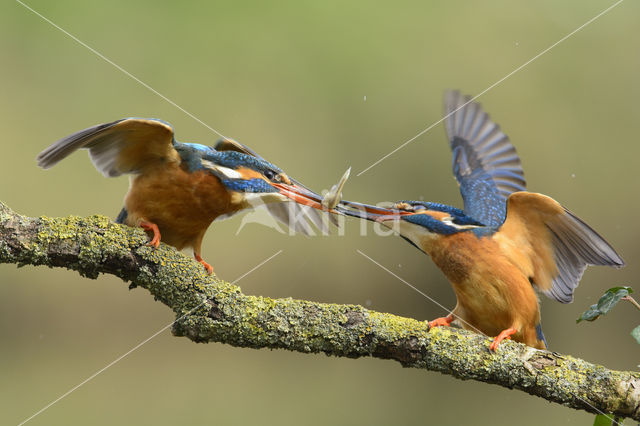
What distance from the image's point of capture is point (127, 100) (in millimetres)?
7820

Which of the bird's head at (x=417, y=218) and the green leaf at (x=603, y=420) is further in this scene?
the bird's head at (x=417, y=218)

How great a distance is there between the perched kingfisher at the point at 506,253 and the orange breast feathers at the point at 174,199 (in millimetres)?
586

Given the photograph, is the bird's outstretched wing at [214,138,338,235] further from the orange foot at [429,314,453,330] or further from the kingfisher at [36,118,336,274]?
the orange foot at [429,314,453,330]

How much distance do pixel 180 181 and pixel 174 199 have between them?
3.3 inches

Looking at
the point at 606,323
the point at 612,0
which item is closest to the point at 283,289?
the point at 606,323

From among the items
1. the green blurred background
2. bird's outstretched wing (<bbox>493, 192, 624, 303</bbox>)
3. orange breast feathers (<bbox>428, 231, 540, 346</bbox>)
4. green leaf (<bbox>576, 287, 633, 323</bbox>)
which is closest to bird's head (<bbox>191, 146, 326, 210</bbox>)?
orange breast feathers (<bbox>428, 231, 540, 346</bbox>)

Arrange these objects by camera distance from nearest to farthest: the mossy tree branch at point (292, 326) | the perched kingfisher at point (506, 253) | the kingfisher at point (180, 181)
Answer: the mossy tree branch at point (292, 326), the perched kingfisher at point (506, 253), the kingfisher at point (180, 181)

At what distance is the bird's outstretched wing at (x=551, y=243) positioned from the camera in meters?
2.78

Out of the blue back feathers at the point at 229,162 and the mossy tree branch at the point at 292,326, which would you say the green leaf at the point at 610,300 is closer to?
the mossy tree branch at the point at 292,326

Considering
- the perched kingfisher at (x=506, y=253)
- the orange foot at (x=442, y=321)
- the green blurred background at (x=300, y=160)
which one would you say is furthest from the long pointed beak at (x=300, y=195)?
the green blurred background at (x=300, y=160)

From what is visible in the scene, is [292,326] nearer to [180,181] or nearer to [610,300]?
[180,181]

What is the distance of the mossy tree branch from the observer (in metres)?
2.21

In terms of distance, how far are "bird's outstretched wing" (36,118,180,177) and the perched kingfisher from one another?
85cm

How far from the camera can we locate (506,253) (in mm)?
2941
